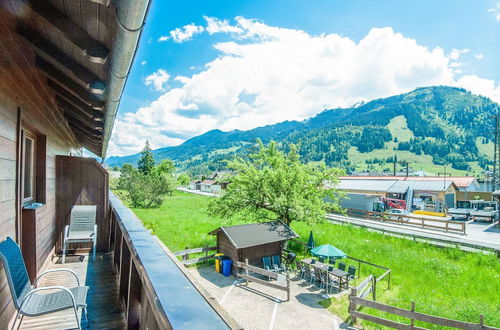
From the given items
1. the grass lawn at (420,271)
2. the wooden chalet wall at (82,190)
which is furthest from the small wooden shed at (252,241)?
the wooden chalet wall at (82,190)

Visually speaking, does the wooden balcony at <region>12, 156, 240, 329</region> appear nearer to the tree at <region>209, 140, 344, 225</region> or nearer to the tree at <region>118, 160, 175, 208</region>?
the tree at <region>209, 140, 344, 225</region>

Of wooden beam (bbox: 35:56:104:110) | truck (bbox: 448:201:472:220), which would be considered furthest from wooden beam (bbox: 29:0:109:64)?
truck (bbox: 448:201:472:220)

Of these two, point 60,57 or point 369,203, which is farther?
point 369,203

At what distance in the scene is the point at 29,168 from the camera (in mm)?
3715

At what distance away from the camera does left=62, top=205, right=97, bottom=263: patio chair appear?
5.02 m

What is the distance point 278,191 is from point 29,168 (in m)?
11.4

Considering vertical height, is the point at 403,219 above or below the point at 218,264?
below

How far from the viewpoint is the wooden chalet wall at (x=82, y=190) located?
5473 millimetres

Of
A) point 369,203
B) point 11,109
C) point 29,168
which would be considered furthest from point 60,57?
point 369,203

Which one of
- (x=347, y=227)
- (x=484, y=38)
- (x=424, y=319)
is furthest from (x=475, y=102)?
(x=424, y=319)

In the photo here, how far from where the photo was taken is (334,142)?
145 meters

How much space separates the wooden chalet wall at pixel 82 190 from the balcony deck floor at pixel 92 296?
0.62 metres

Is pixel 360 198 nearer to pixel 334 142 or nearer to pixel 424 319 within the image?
pixel 424 319

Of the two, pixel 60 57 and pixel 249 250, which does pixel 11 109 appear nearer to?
pixel 60 57
